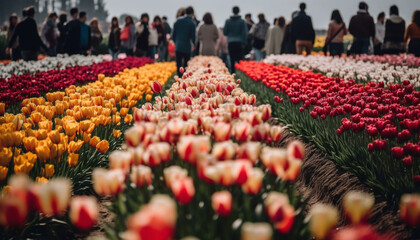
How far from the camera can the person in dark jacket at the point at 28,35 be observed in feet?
32.4

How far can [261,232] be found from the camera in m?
1.25

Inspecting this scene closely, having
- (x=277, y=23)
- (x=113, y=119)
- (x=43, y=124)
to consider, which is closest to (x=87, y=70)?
(x=113, y=119)

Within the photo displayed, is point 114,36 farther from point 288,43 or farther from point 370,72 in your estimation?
point 370,72

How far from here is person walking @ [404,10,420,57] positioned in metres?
10.4

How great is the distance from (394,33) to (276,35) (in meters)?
4.37

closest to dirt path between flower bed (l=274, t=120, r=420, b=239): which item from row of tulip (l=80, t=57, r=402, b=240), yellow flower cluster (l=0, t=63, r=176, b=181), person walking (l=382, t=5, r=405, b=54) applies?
row of tulip (l=80, t=57, r=402, b=240)

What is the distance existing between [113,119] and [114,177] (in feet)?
8.50

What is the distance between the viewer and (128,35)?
14172 millimetres

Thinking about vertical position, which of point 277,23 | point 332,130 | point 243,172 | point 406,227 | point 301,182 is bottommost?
point 301,182

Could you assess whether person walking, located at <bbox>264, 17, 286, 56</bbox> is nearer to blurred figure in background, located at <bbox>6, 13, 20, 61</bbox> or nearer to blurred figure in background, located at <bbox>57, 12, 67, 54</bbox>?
blurred figure in background, located at <bbox>57, 12, 67, 54</bbox>

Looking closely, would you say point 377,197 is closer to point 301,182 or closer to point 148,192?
point 301,182

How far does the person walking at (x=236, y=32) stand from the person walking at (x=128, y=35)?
4123mm

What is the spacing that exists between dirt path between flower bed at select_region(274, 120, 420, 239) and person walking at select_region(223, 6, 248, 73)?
7.04 meters

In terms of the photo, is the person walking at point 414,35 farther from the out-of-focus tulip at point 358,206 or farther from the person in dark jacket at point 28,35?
the out-of-focus tulip at point 358,206
